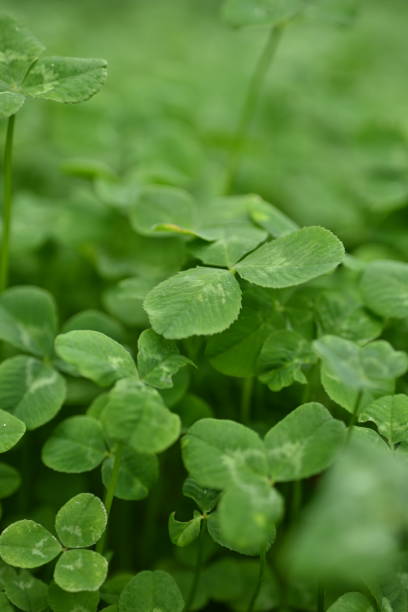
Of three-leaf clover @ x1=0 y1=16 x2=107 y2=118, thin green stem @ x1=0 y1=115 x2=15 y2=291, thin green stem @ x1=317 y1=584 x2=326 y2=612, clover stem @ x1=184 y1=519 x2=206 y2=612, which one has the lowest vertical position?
clover stem @ x1=184 y1=519 x2=206 y2=612

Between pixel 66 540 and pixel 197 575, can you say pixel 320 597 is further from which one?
pixel 66 540

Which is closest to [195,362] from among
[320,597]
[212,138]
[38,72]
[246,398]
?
[246,398]

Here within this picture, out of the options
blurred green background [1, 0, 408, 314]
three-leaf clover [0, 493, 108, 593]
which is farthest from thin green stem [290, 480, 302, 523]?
blurred green background [1, 0, 408, 314]

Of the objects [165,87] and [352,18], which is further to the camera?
[165,87]

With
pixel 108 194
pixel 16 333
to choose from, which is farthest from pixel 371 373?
pixel 108 194

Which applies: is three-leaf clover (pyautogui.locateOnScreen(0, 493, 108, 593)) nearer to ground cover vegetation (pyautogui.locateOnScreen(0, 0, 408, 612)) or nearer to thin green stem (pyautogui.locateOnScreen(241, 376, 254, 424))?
ground cover vegetation (pyautogui.locateOnScreen(0, 0, 408, 612))

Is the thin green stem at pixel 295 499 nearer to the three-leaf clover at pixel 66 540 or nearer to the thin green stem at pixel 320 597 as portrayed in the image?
the thin green stem at pixel 320 597

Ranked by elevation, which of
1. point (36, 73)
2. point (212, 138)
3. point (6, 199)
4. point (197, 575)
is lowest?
point (197, 575)

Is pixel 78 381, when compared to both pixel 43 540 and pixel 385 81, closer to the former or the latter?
pixel 43 540
